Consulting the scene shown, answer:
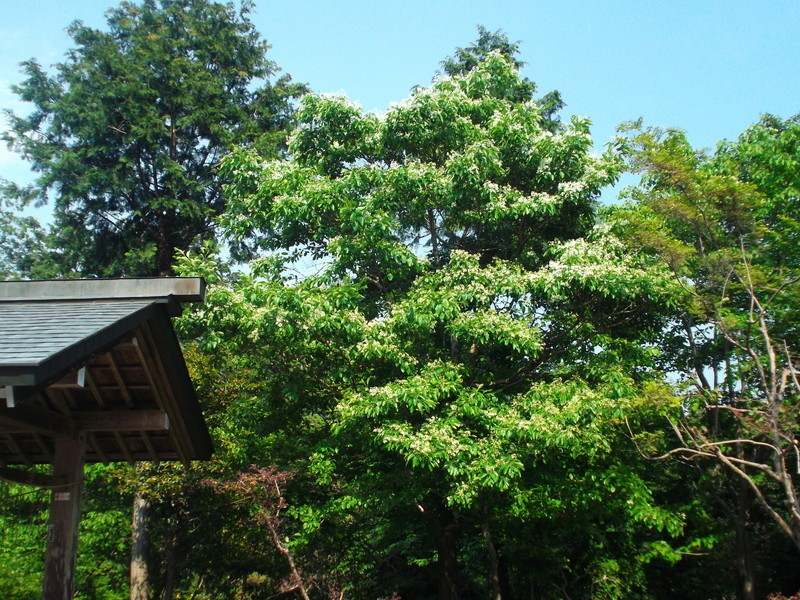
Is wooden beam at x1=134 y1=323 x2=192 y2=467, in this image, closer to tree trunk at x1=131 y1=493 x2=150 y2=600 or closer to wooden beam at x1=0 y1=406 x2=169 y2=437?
wooden beam at x1=0 y1=406 x2=169 y2=437


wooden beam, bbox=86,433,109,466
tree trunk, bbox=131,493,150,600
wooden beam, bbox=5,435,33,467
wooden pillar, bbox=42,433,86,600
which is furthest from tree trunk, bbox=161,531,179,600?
wooden pillar, bbox=42,433,86,600

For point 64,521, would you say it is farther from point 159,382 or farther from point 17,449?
point 17,449

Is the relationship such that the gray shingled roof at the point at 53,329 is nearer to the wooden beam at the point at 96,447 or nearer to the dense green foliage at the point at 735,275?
the wooden beam at the point at 96,447

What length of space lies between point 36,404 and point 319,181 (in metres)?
5.78

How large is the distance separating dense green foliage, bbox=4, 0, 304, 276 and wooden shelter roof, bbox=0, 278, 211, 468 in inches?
395

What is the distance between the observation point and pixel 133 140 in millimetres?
16844

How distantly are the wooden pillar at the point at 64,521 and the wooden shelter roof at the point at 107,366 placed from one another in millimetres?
Result: 168

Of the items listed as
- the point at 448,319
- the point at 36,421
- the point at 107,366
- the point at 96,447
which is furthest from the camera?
the point at 448,319

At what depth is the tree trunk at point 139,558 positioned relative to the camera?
41.0ft

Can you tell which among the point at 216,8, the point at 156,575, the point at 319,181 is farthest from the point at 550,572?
the point at 216,8

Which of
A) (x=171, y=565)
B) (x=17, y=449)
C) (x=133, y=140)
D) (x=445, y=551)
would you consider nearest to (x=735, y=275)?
(x=445, y=551)

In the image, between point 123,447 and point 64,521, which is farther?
point 123,447

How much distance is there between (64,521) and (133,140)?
12828 mm

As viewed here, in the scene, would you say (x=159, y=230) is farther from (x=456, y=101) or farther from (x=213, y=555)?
(x=456, y=101)
